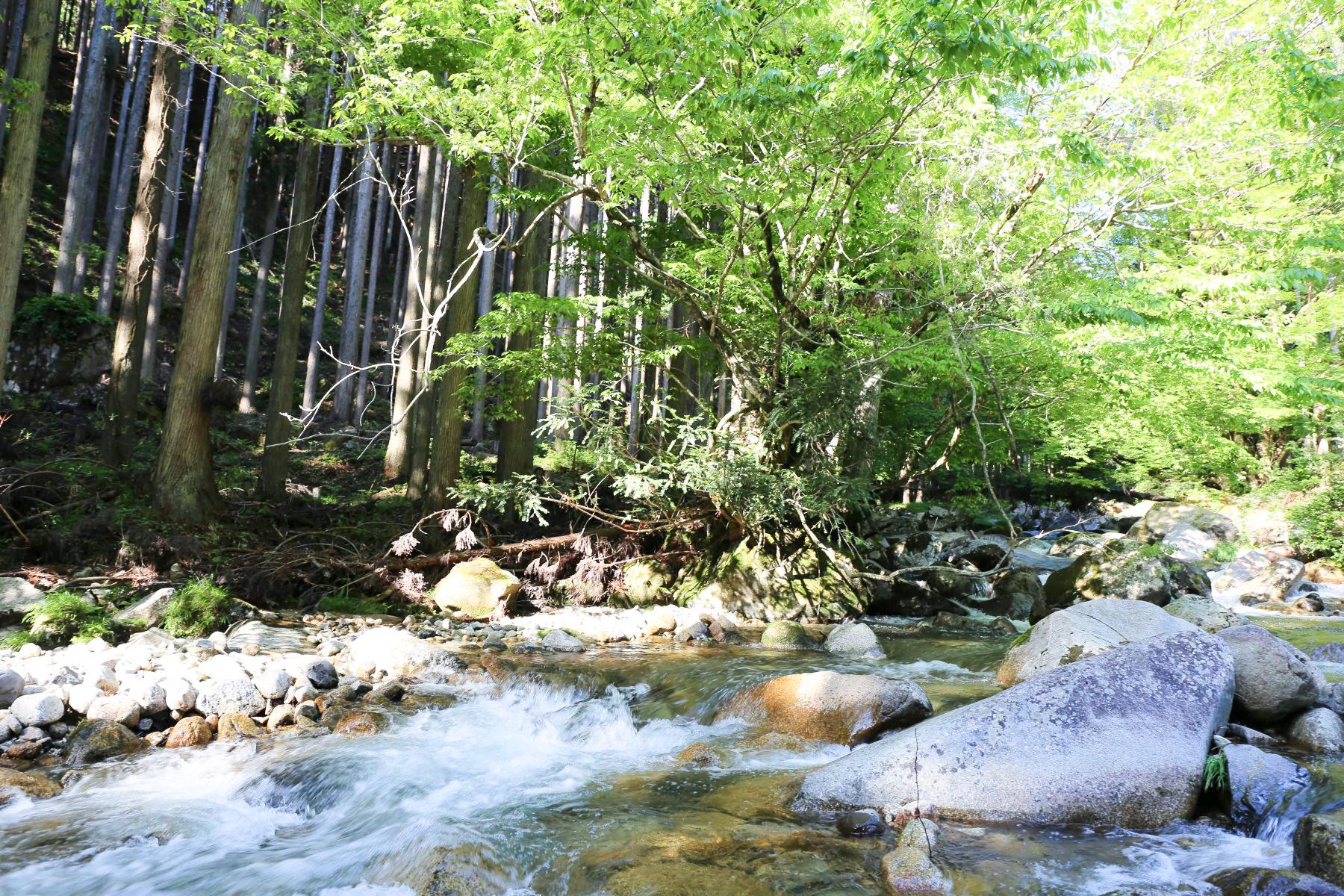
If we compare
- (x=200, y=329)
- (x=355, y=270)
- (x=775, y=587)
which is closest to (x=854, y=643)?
(x=775, y=587)

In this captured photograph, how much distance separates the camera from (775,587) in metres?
10.0

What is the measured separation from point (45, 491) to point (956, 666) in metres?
10.5

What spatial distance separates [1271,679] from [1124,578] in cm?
521

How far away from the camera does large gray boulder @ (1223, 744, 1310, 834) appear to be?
3.75m

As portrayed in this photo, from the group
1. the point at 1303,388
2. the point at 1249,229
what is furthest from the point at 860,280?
the point at 1303,388

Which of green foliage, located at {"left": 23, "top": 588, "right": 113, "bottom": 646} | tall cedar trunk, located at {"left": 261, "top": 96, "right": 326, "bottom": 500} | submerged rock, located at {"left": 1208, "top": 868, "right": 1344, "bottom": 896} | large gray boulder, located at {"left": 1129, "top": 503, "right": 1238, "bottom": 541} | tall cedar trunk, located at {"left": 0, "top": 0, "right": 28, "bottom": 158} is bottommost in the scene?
green foliage, located at {"left": 23, "top": 588, "right": 113, "bottom": 646}

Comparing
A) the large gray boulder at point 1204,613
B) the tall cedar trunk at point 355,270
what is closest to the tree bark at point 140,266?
the tall cedar trunk at point 355,270

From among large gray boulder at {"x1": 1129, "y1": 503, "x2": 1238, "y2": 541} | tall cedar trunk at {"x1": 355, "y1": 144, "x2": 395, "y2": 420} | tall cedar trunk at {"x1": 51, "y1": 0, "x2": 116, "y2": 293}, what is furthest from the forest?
tall cedar trunk at {"x1": 355, "y1": 144, "x2": 395, "y2": 420}

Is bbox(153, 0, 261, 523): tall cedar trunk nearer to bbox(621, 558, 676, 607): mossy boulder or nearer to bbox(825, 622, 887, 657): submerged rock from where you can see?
bbox(621, 558, 676, 607): mossy boulder

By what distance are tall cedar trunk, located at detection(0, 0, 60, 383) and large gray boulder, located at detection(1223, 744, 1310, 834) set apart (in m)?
10.4

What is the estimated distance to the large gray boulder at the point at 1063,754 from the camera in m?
3.85

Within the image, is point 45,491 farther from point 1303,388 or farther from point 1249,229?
point 1303,388

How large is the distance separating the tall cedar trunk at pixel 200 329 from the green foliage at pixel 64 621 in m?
2.91

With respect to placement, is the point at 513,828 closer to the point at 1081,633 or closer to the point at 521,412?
the point at 1081,633
